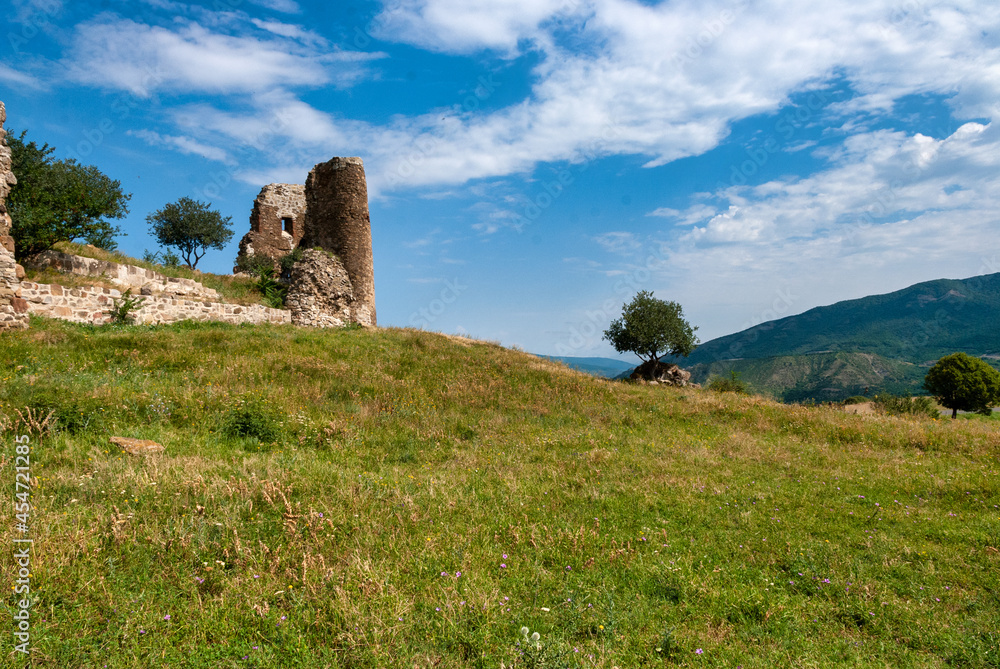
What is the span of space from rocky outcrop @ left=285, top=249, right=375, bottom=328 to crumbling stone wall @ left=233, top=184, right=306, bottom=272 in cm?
557

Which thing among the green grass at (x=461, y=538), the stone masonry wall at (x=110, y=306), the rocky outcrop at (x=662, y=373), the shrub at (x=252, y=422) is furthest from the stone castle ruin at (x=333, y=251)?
the rocky outcrop at (x=662, y=373)

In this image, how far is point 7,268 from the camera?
1287 cm

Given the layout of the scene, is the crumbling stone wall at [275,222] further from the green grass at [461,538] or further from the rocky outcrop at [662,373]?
the rocky outcrop at [662,373]

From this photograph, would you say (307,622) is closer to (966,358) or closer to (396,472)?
(396,472)

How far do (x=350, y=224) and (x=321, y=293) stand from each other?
4.55 meters

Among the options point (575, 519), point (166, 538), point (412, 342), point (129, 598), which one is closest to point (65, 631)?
point (129, 598)

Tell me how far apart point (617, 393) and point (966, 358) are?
4788 centimetres

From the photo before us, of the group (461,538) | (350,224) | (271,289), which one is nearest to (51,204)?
(271,289)

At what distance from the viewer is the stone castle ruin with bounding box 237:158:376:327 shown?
2362 centimetres

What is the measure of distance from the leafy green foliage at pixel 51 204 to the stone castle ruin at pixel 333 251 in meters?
7.60

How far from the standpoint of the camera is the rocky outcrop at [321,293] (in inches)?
915

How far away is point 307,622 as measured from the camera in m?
3.71

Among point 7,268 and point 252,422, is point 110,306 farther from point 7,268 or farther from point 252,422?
point 252,422

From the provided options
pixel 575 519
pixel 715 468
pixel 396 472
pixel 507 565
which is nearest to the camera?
pixel 507 565
